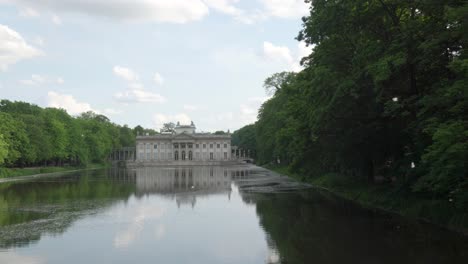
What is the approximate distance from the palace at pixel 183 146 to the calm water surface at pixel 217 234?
103 m

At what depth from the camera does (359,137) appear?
24.0m

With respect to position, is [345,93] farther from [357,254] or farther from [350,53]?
[357,254]

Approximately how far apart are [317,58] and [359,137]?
16.7 feet

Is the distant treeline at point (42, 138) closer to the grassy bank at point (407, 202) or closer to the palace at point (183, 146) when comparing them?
the palace at point (183, 146)

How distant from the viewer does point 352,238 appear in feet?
49.6

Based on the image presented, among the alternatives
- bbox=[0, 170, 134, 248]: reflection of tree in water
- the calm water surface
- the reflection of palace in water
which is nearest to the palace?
the reflection of palace in water

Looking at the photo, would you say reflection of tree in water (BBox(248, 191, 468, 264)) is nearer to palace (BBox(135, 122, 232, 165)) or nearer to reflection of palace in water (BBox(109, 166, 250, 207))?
reflection of palace in water (BBox(109, 166, 250, 207))

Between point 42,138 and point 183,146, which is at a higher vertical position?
point 183,146

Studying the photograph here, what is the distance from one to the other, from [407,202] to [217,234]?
9288 millimetres

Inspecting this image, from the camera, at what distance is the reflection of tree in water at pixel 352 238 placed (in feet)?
41.2

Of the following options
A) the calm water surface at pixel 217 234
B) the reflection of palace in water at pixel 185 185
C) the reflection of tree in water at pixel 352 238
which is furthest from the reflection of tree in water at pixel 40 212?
the reflection of tree in water at pixel 352 238

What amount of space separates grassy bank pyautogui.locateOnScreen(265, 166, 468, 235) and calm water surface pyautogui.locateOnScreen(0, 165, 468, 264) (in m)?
0.80

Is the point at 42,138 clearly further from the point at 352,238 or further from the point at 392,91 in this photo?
the point at 352,238

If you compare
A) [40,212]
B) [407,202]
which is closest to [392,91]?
[407,202]
